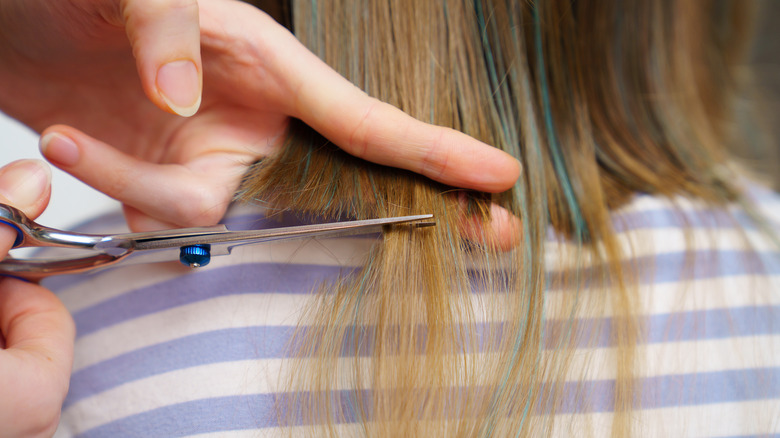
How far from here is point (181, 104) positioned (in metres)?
0.43

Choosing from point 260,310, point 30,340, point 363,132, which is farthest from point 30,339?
point 363,132

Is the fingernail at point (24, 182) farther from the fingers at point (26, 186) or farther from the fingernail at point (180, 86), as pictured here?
the fingernail at point (180, 86)

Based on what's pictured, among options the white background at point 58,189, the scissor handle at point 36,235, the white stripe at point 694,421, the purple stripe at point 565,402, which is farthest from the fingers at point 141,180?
the white background at point 58,189

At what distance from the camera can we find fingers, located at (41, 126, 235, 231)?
58 cm

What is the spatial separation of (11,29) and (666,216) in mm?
871

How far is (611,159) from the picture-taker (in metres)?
0.72

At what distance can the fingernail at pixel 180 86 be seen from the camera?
0.43m

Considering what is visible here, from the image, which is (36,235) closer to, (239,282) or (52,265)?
(52,265)

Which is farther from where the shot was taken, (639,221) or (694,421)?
(639,221)

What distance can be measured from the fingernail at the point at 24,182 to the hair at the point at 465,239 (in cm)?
20

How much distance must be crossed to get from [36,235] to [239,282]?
0.65 feet

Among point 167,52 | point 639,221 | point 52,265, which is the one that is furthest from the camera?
point 639,221

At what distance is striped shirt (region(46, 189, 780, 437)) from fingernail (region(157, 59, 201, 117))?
18cm

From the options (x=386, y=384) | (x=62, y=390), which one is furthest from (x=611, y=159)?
(x=62, y=390)
